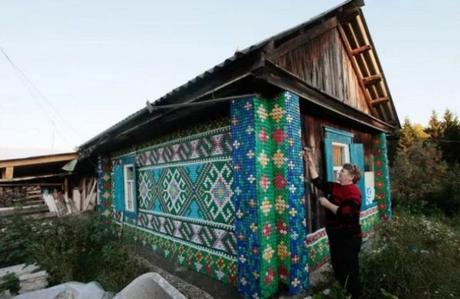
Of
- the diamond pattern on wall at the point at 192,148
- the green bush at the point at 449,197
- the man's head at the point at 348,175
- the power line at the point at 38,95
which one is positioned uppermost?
the power line at the point at 38,95

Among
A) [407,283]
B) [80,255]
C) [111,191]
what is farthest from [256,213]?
[111,191]

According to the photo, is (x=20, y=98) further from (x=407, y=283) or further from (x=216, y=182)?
(x=407, y=283)

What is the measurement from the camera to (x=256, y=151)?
3.51m

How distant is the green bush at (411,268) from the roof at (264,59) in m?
2.93

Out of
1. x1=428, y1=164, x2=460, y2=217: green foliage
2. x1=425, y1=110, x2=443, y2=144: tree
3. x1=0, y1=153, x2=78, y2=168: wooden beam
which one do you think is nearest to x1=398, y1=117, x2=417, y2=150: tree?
x1=425, y1=110, x2=443, y2=144: tree

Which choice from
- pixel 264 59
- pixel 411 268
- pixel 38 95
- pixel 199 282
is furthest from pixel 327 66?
pixel 38 95

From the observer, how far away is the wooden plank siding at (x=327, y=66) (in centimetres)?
432

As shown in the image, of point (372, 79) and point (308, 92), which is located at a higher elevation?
point (372, 79)

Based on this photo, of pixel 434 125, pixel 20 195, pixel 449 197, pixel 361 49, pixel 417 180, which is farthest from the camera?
pixel 434 125

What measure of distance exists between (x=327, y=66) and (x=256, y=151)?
3.07 metres

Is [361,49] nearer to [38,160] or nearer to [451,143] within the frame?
[38,160]

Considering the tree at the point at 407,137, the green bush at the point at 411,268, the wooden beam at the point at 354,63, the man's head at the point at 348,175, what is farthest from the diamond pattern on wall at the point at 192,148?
the tree at the point at 407,137

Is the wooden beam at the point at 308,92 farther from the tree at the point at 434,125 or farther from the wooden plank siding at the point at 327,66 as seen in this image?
the tree at the point at 434,125

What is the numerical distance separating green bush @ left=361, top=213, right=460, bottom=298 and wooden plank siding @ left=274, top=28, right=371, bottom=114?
2.81 meters
